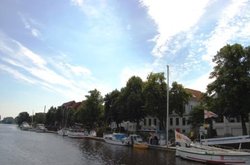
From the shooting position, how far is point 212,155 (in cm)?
3588

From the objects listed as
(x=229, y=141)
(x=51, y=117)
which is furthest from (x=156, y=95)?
(x=51, y=117)

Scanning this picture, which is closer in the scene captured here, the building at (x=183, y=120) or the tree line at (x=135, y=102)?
the tree line at (x=135, y=102)

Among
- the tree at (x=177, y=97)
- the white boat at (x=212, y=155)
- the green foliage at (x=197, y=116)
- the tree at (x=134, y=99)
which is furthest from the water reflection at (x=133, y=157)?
the tree at (x=134, y=99)

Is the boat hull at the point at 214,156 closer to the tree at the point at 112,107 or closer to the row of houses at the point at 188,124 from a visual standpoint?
Result: the row of houses at the point at 188,124

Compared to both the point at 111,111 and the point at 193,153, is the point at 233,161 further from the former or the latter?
the point at 111,111

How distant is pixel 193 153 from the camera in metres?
39.0

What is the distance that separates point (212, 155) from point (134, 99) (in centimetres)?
4694

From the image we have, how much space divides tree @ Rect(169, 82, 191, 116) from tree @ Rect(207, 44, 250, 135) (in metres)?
16.4

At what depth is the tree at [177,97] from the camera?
71125 millimetres

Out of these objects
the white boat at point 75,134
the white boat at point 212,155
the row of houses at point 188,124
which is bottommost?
the white boat at point 212,155

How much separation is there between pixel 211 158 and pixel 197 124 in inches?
1556

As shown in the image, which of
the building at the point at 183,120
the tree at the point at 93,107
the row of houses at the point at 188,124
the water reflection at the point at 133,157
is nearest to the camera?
the water reflection at the point at 133,157

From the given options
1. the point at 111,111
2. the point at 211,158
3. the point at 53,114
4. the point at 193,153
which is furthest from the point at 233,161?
the point at 53,114

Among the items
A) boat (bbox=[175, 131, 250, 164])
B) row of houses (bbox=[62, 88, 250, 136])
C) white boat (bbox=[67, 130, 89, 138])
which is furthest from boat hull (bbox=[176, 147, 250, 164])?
white boat (bbox=[67, 130, 89, 138])
